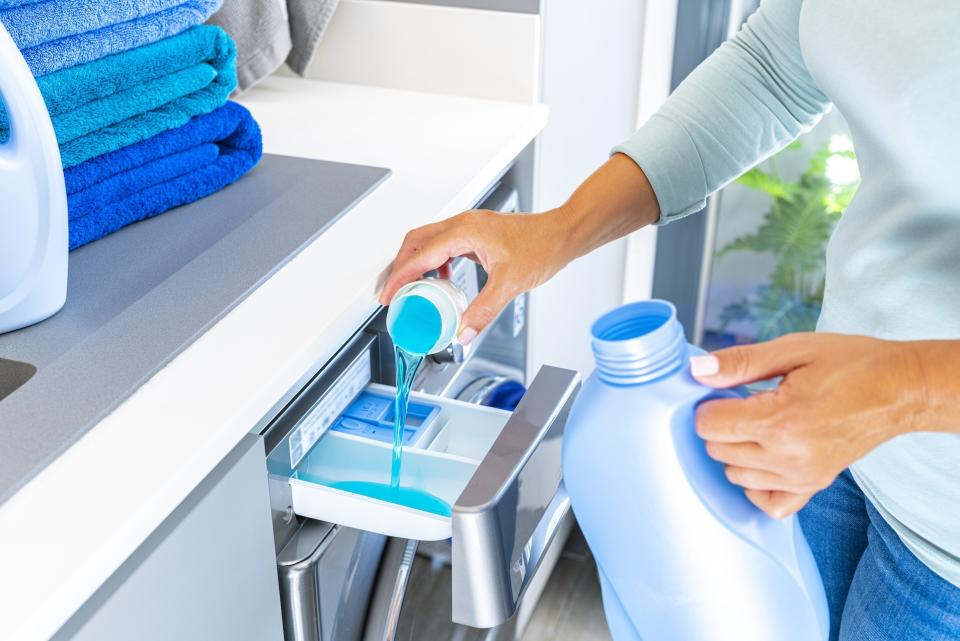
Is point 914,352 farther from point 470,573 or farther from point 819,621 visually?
point 470,573

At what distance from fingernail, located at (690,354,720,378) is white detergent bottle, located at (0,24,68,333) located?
1.82ft

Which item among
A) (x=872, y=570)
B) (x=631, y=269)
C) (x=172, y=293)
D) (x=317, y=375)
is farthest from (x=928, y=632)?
(x=631, y=269)

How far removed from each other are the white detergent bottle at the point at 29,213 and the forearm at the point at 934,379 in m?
0.69

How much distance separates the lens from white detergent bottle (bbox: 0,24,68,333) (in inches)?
32.4

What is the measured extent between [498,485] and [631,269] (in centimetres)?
125

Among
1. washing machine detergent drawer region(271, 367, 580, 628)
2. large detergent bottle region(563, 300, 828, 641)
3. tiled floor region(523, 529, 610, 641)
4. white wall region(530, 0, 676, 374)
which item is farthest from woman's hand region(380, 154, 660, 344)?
tiled floor region(523, 529, 610, 641)

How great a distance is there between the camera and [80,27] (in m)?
0.93

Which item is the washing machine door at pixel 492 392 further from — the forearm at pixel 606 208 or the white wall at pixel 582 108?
the forearm at pixel 606 208

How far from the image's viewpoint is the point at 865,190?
91 centimetres

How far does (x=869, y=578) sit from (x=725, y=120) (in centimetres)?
49

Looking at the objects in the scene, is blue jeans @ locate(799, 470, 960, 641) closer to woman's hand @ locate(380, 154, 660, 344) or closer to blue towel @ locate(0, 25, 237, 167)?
woman's hand @ locate(380, 154, 660, 344)

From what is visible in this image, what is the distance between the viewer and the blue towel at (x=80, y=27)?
88 cm

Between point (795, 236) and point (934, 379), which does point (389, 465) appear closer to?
point (934, 379)

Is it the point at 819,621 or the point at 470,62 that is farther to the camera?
the point at 470,62
